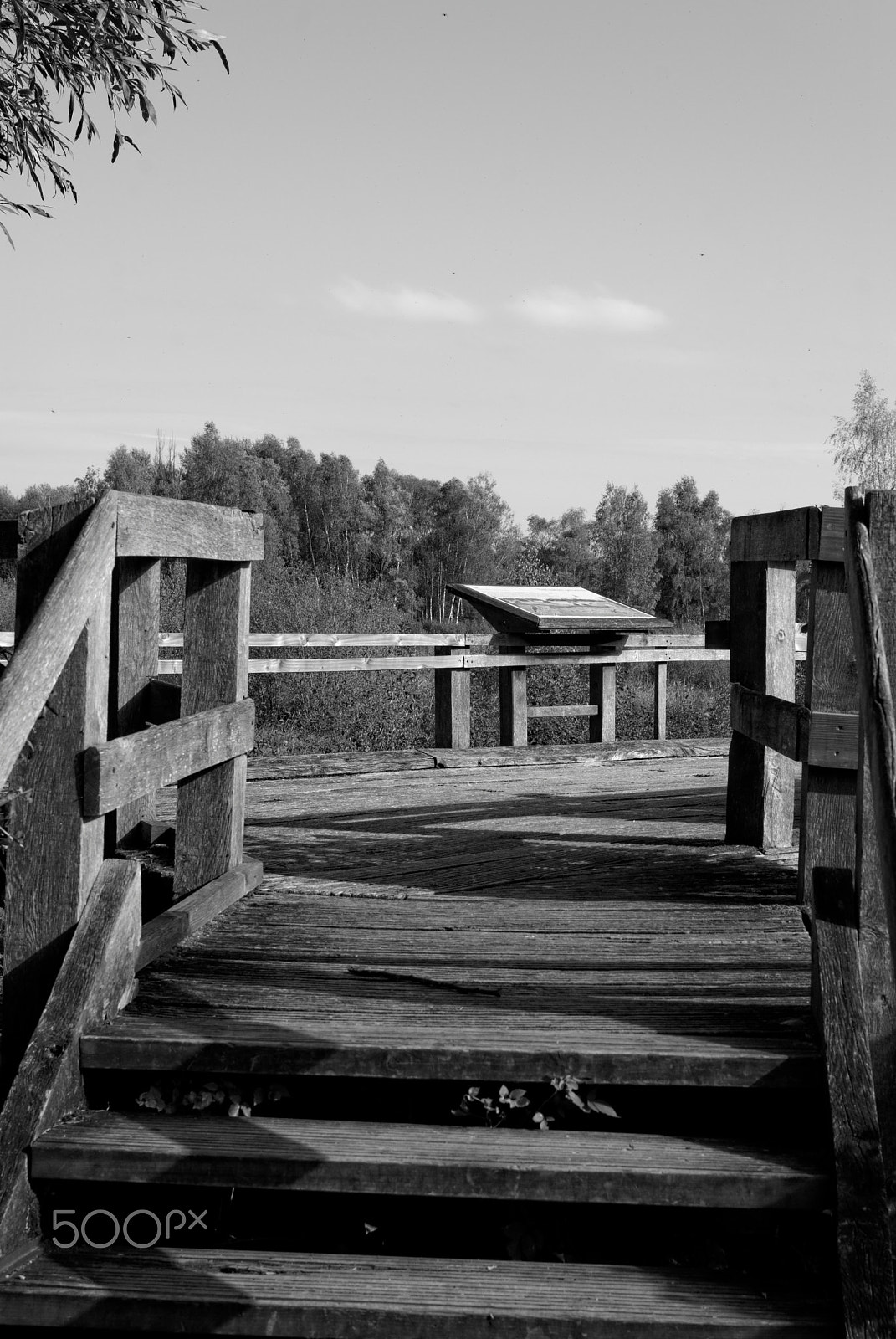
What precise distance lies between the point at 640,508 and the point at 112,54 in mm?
88998

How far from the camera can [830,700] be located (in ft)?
11.1

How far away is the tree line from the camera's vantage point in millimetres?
87625

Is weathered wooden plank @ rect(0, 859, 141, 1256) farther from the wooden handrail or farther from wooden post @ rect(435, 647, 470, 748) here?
wooden post @ rect(435, 647, 470, 748)

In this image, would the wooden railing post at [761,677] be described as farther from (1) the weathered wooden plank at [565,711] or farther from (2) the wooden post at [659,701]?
(2) the wooden post at [659,701]

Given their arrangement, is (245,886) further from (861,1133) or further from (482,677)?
(482,677)

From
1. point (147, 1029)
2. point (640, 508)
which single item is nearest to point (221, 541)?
point (147, 1029)

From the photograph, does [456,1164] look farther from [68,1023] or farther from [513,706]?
[513,706]

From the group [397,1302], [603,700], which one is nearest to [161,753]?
[397,1302]

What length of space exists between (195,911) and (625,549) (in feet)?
285

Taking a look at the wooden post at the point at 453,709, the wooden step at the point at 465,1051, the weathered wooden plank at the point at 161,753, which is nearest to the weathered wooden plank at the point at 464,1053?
the wooden step at the point at 465,1051

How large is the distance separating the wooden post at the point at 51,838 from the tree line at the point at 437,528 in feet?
272

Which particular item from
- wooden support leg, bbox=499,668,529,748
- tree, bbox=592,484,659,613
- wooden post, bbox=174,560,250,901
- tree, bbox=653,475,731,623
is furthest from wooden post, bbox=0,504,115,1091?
tree, bbox=653,475,731,623

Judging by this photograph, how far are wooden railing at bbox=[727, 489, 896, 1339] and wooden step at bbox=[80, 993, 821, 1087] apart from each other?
0.50 feet

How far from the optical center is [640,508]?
9319 centimetres
